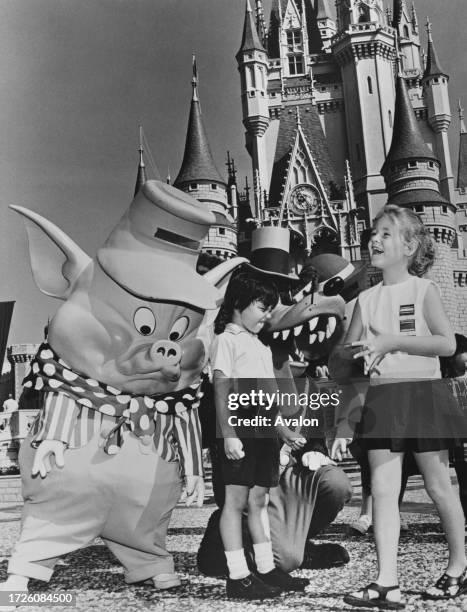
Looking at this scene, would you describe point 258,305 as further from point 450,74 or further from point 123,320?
point 450,74

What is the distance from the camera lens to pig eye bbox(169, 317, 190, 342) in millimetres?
2816

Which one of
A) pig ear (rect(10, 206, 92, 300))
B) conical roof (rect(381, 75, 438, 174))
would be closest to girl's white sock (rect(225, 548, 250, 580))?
pig ear (rect(10, 206, 92, 300))

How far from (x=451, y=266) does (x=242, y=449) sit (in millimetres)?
3236

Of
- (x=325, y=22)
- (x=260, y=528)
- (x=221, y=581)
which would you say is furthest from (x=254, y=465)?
(x=325, y=22)

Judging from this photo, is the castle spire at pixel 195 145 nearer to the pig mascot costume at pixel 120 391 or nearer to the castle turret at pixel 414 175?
the pig mascot costume at pixel 120 391

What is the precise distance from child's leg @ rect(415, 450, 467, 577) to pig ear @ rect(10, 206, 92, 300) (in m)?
1.47

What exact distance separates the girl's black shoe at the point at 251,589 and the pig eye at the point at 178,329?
934mm

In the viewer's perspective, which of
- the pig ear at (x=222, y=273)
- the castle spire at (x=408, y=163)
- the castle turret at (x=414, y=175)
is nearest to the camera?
the pig ear at (x=222, y=273)

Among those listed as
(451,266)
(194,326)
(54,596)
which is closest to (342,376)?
(194,326)

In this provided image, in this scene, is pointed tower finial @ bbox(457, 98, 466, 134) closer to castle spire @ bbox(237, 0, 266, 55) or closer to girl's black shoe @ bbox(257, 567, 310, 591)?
castle spire @ bbox(237, 0, 266, 55)

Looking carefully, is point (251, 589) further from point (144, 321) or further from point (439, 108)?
point (439, 108)

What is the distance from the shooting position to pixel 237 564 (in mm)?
2637

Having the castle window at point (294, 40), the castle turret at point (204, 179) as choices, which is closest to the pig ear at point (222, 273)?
the castle turret at point (204, 179)

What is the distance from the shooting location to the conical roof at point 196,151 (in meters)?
3.72
